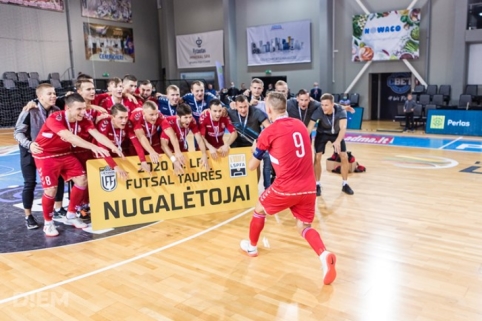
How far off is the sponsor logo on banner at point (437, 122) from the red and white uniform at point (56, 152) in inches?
512

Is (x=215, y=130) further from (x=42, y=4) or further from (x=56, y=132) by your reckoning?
(x=42, y=4)

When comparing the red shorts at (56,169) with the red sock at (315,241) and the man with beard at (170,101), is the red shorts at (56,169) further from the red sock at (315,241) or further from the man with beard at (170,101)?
the red sock at (315,241)

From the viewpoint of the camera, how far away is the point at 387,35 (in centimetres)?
1992

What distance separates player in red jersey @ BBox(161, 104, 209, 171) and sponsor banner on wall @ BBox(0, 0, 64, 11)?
19.2 metres

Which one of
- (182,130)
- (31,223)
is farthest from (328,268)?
(31,223)

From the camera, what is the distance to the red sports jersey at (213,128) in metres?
6.56

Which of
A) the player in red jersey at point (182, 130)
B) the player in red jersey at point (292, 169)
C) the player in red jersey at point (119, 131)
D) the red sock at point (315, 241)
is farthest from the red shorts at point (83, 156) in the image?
the red sock at point (315, 241)

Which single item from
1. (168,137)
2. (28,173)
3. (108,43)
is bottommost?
(28,173)

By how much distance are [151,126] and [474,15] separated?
660 inches

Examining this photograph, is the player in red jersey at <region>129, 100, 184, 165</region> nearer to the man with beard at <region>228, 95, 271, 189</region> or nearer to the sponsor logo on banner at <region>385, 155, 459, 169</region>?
the man with beard at <region>228, 95, 271, 189</region>

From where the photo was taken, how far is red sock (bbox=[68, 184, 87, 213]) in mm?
5992

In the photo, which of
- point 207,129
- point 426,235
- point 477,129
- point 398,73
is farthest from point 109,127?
point 398,73

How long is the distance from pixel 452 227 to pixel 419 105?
12.0m

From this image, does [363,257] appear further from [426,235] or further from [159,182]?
[159,182]
